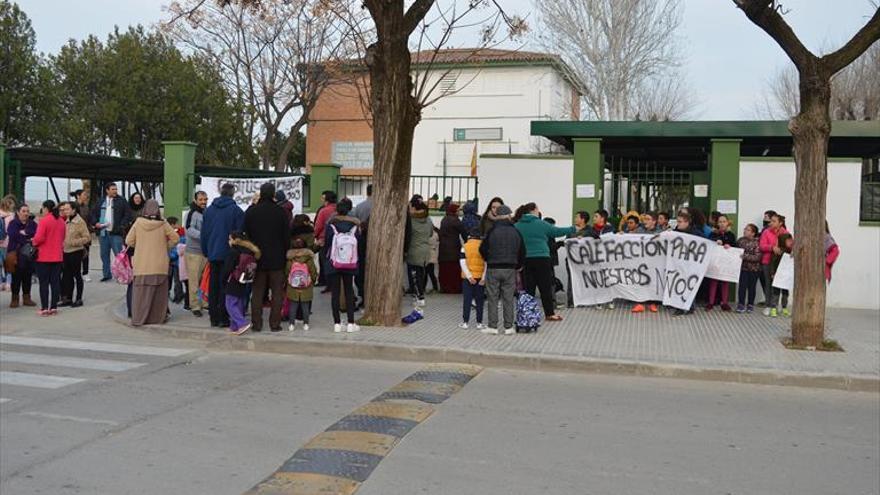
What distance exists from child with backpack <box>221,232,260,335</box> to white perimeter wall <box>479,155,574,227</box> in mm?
5968

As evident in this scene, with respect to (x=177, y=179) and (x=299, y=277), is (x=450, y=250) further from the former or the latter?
(x=177, y=179)

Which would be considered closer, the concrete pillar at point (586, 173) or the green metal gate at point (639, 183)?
the concrete pillar at point (586, 173)

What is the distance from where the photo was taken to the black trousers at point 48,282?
12.8 meters

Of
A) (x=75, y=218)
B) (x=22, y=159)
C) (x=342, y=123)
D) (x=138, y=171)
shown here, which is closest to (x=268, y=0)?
(x=138, y=171)

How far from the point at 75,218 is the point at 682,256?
385 inches

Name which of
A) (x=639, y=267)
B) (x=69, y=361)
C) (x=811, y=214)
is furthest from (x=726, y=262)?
(x=69, y=361)

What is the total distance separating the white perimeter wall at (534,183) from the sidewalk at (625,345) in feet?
10.9

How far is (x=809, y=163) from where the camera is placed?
1015cm

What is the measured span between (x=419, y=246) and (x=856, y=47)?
681 cm

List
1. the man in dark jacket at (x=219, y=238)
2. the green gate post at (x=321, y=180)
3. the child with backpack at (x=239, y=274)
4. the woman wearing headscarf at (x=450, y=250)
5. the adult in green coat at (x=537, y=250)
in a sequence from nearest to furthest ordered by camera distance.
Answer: the child with backpack at (x=239, y=274) < the man in dark jacket at (x=219, y=238) < the adult in green coat at (x=537, y=250) < the woman wearing headscarf at (x=450, y=250) < the green gate post at (x=321, y=180)

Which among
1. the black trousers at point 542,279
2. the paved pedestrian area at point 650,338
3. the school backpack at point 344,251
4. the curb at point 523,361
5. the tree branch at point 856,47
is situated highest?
the tree branch at point 856,47

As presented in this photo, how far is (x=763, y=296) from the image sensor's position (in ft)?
47.1

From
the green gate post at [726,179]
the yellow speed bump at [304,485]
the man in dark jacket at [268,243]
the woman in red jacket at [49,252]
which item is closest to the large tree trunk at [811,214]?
the green gate post at [726,179]

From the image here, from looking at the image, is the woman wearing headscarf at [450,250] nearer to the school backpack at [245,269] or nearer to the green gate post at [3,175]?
the school backpack at [245,269]
